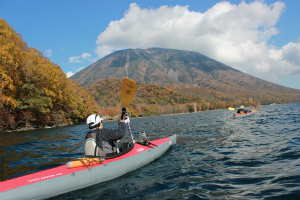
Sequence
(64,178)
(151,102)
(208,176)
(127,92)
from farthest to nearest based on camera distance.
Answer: (151,102)
(127,92)
(208,176)
(64,178)

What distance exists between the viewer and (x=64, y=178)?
4.86m

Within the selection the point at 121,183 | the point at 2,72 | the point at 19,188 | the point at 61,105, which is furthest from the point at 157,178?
the point at 61,105

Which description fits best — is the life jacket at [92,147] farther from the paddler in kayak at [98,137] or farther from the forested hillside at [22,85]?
the forested hillside at [22,85]

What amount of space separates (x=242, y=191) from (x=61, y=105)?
141 ft

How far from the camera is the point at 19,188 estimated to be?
164 inches

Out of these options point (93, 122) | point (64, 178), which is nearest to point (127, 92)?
point (93, 122)

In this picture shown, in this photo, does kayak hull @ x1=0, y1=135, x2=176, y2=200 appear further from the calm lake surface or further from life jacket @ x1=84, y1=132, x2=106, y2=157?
life jacket @ x1=84, y1=132, x2=106, y2=157

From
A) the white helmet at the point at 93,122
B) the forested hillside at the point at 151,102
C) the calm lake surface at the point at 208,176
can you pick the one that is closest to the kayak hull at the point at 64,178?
the calm lake surface at the point at 208,176

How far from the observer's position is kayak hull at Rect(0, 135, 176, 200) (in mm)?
4211

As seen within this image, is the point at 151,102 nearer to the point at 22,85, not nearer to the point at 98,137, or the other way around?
the point at 22,85

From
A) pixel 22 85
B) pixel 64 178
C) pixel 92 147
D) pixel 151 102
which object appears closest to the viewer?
pixel 64 178

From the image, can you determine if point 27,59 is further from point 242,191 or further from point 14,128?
point 242,191

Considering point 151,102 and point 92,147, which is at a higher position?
point 151,102

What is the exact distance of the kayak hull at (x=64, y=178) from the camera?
4211mm
